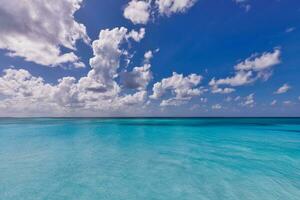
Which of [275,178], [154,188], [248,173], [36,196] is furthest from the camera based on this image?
[248,173]

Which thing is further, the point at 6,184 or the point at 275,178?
the point at 275,178

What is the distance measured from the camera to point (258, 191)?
5.55 meters

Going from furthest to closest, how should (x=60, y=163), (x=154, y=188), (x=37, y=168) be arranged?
(x=60, y=163) → (x=37, y=168) → (x=154, y=188)

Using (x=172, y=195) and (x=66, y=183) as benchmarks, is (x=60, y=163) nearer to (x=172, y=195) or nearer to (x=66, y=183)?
(x=66, y=183)

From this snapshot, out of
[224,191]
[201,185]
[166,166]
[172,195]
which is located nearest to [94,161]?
[166,166]

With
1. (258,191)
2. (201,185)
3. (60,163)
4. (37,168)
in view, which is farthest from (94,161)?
(258,191)

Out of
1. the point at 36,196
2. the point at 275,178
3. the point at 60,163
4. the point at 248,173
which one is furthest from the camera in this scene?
the point at 60,163

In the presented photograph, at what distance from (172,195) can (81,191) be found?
3.11 metres

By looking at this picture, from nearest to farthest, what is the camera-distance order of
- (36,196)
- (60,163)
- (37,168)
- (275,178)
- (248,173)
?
(36,196)
(275,178)
(248,173)
(37,168)
(60,163)

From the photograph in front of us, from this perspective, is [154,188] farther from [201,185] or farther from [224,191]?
[224,191]

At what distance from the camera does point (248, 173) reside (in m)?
7.12

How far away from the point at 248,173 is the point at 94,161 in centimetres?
758

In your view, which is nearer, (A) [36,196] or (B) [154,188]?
(A) [36,196]

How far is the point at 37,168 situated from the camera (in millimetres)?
7789
